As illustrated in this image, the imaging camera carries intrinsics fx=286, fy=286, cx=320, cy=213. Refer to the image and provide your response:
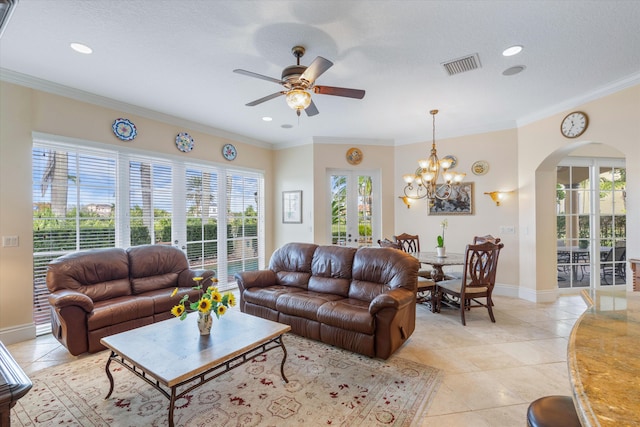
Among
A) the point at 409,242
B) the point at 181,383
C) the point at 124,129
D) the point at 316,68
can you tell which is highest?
the point at 124,129

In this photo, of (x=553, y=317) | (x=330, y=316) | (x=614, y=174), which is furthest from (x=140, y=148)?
(x=614, y=174)

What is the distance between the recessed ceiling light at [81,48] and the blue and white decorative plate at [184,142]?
6.39 ft

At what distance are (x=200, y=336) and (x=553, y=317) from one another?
4417 millimetres

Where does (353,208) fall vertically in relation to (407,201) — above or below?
below

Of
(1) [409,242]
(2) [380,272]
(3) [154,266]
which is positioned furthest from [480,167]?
(3) [154,266]

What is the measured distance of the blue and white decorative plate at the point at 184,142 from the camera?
4676 millimetres

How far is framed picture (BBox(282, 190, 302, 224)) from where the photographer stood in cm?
593

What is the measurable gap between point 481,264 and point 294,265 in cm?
247

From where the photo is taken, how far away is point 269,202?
6.25 meters

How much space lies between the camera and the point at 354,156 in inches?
229

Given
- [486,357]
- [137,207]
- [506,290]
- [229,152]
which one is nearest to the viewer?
[486,357]

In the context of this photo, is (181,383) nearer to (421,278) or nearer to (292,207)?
(421,278)

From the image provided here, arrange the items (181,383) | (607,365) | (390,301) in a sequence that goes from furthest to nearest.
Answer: (390,301), (181,383), (607,365)

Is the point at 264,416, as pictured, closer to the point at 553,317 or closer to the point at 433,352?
the point at 433,352
